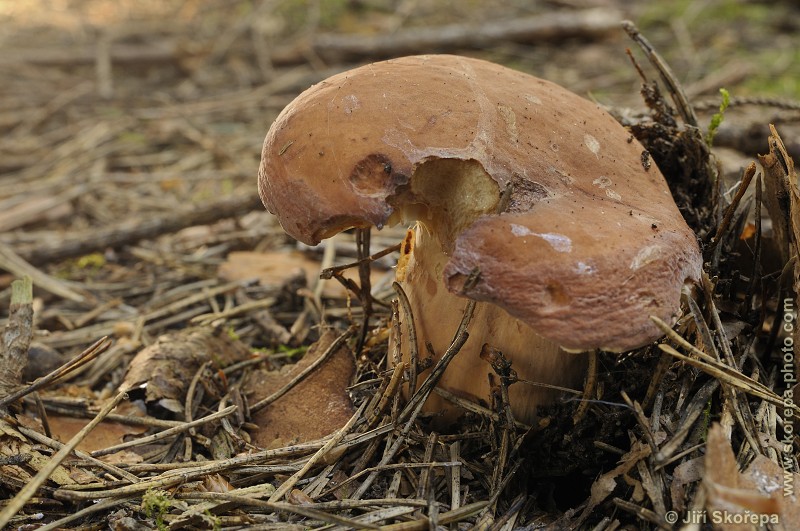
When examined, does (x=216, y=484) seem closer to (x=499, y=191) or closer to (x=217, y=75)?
(x=499, y=191)

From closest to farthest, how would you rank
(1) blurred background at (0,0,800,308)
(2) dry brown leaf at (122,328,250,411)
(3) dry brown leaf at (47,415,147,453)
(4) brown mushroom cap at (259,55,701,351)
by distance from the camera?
(4) brown mushroom cap at (259,55,701,351), (3) dry brown leaf at (47,415,147,453), (2) dry brown leaf at (122,328,250,411), (1) blurred background at (0,0,800,308)

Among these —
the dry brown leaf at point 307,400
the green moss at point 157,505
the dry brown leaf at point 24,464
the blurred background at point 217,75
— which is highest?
the blurred background at point 217,75

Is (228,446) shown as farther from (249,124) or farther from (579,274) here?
(249,124)

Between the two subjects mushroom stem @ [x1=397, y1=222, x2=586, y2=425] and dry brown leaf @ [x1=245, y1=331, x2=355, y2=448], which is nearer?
mushroom stem @ [x1=397, y1=222, x2=586, y2=425]

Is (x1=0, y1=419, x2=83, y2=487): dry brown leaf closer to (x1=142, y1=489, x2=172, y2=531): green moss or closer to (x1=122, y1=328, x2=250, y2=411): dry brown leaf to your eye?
(x1=142, y1=489, x2=172, y2=531): green moss

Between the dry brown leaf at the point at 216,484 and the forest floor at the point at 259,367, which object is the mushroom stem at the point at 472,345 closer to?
Result: the forest floor at the point at 259,367

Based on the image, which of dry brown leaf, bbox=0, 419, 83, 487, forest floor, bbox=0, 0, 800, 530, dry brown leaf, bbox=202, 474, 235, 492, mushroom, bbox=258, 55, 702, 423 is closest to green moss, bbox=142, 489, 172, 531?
forest floor, bbox=0, 0, 800, 530

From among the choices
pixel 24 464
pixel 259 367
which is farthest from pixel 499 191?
pixel 24 464

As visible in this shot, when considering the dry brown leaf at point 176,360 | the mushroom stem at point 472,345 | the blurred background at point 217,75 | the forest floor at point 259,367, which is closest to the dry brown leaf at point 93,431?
the forest floor at point 259,367

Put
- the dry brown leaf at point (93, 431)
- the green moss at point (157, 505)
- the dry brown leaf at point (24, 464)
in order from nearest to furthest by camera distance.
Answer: the green moss at point (157, 505)
the dry brown leaf at point (24, 464)
the dry brown leaf at point (93, 431)
